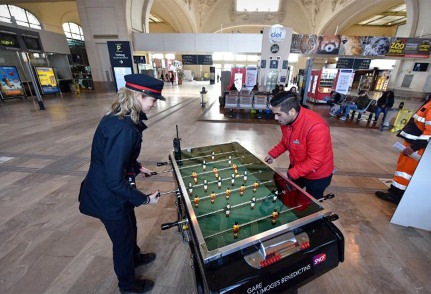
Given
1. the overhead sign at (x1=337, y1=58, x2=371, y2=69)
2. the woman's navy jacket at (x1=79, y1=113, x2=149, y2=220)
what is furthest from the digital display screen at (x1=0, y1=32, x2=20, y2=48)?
the overhead sign at (x1=337, y1=58, x2=371, y2=69)

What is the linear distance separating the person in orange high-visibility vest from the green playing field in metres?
2.13

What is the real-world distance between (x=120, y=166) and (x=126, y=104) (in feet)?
1.29

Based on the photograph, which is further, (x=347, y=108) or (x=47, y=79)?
(x=47, y=79)

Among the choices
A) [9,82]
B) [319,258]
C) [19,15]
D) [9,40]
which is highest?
[19,15]

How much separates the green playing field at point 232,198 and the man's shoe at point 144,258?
88cm

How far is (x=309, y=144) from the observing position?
1863 mm

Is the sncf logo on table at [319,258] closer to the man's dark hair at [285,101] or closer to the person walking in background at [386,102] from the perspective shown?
the man's dark hair at [285,101]

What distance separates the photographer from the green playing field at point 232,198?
1321 millimetres

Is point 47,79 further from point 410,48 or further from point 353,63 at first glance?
point 410,48

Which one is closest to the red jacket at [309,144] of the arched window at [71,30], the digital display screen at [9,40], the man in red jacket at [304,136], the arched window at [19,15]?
the man in red jacket at [304,136]

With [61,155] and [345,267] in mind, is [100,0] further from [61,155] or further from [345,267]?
[345,267]

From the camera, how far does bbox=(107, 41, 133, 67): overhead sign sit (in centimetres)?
1084

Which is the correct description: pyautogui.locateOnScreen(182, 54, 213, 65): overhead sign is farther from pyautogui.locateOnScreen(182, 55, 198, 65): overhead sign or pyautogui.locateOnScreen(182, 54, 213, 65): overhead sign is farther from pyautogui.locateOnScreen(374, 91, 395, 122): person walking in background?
pyautogui.locateOnScreen(374, 91, 395, 122): person walking in background

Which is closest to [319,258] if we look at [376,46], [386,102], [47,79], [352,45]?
[386,102]
